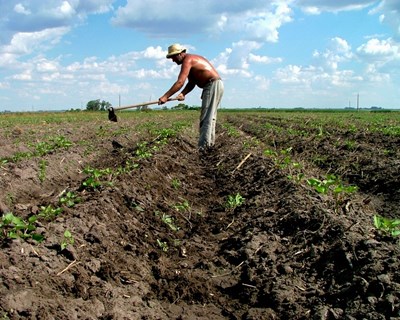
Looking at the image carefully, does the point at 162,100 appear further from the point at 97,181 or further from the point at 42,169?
the point at 97,181

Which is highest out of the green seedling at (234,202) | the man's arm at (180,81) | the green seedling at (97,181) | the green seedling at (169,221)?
the man's arm at (180,81)

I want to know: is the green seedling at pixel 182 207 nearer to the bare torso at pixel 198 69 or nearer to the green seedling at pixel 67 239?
the green seedling at pixel 67 239

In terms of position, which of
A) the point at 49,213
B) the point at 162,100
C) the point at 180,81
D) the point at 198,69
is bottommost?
the point at 49,213

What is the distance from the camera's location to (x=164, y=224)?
5.71m

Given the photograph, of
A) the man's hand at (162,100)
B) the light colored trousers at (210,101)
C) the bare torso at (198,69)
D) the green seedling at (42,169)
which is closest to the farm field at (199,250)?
the green seedling at (42,169)

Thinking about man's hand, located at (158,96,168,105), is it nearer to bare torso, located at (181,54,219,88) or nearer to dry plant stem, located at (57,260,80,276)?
bare torso, located at (181,54,219,88)

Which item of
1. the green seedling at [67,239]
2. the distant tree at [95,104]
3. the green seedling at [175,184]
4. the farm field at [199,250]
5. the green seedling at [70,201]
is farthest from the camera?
the distant tree at [95,104]

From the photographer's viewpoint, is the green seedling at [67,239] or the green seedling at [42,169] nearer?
the green seedling at [67,239]

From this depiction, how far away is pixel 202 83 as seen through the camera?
425 inches

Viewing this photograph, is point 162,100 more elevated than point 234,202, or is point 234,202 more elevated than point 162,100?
point 162,100

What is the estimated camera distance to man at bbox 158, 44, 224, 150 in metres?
10.0

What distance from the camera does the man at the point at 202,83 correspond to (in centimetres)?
1004

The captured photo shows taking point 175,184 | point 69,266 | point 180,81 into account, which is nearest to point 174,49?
point 180,81

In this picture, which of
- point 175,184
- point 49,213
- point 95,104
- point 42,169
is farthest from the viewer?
point 95,104
